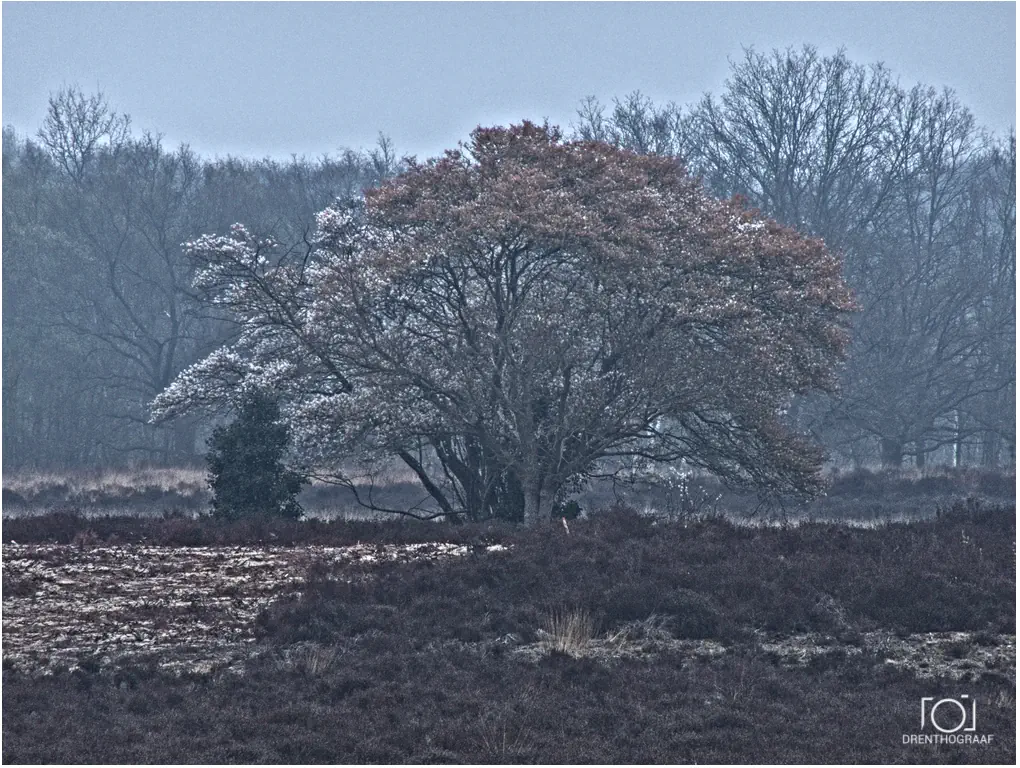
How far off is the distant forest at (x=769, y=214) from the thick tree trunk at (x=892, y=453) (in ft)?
0.34

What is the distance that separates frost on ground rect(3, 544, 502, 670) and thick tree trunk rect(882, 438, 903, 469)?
95.9 ft

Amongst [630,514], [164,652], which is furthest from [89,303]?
[164,652]

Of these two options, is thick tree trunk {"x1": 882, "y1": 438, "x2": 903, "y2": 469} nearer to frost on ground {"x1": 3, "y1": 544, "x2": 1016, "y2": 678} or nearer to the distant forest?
the distant forest

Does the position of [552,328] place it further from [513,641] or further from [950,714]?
[950,714]

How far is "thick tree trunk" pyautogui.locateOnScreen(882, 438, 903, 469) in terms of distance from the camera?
45.8 m

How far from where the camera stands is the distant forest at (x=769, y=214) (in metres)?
46.8

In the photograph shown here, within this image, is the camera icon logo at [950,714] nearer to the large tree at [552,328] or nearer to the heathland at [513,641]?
the heathland at [513,641]

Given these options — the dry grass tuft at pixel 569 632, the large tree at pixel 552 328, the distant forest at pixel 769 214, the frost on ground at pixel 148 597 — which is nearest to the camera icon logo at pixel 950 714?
the dry grass tuft at pixel 569 632

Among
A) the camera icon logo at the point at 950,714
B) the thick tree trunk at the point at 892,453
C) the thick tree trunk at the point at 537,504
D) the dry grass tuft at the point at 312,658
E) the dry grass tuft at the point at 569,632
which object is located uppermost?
the thick tree trunk at the point at 892,453

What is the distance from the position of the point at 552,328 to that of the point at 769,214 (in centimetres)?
2429

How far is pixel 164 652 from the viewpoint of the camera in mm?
14523

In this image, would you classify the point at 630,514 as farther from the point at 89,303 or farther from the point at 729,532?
the point at 89,303

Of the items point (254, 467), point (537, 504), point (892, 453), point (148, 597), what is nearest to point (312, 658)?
point (148, 597)

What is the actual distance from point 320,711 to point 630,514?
29.7ft
